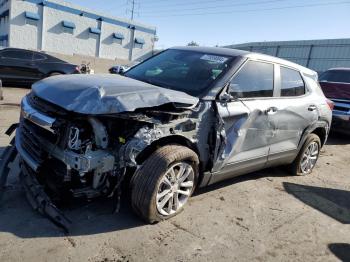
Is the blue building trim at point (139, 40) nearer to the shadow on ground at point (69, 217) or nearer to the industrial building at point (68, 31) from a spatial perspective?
the industrial building at point (68, 31)

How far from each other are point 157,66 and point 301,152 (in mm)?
2671

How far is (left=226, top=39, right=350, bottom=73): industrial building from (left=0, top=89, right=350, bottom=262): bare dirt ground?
21.8 m

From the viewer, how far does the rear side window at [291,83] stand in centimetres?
509

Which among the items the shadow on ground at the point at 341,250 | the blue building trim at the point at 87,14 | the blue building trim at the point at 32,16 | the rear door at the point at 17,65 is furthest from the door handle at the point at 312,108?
the blue building trim at the point at 87,14

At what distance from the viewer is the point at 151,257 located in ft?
10.4

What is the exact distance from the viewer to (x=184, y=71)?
4.52 m

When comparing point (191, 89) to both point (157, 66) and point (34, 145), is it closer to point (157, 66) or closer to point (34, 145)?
point (157, 66)

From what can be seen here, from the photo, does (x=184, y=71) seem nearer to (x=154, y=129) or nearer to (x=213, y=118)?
(x=213, y=118)

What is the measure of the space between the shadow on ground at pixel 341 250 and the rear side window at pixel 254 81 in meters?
1.91

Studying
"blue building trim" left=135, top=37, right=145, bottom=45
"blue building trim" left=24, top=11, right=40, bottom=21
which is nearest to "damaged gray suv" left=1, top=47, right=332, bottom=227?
"blue building trim" left=24, top=11, right=40, bottom=21

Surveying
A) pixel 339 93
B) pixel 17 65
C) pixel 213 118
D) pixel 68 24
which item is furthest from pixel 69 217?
pixel 68 24

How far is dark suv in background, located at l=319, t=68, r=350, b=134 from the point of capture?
30.6 ft

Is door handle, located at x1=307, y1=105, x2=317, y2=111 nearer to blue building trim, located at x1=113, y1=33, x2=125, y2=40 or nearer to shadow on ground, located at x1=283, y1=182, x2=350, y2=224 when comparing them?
shadow on ground, located at x1=283, y1=182, x2=350, y2=224

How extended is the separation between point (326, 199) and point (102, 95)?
362 centimetres
